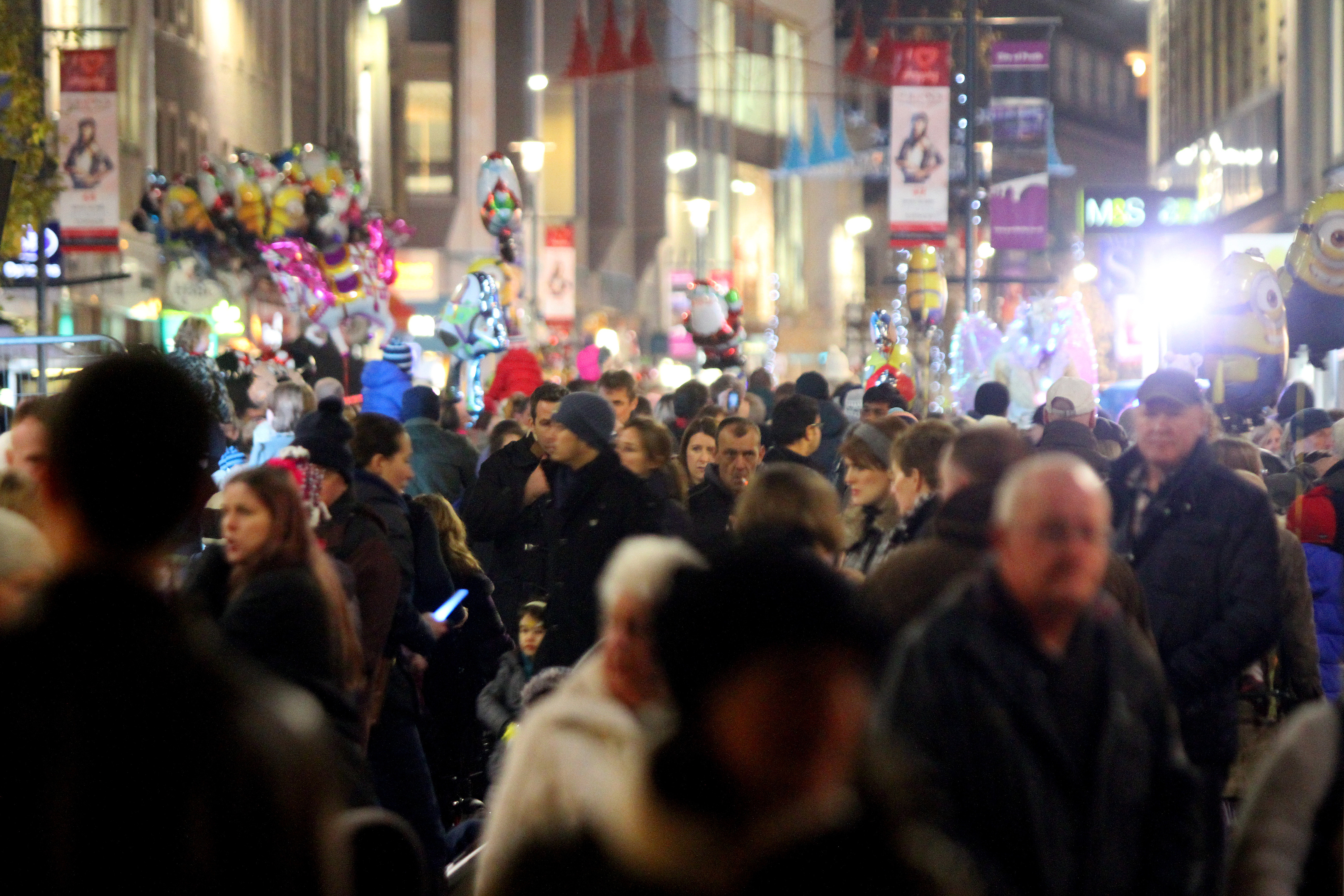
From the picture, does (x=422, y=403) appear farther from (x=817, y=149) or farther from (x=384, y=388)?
(x=817, y=149)

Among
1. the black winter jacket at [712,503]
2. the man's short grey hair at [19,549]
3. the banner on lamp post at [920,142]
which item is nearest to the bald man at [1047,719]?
the man's short grey hair at [19,549]

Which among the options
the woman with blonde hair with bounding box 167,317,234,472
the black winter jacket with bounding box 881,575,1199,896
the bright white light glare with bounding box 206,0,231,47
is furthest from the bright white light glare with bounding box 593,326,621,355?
the black winter jacket with bounding box 881,575,1199,896

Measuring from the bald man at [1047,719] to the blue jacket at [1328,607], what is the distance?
532 centimetres

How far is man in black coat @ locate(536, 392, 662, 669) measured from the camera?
735 cm

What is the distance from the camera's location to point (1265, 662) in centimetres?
852

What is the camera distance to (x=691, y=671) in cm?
253

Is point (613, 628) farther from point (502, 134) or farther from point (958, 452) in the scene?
point (502, 134)

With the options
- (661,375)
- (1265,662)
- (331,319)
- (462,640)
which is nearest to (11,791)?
(462,640)

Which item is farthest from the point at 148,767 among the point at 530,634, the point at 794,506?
the point at 530,634

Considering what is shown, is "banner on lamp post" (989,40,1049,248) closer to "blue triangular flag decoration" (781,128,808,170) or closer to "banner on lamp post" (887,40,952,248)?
"banner on lamp post" (887,40,952,248)

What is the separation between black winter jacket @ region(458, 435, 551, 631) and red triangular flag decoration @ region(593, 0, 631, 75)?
1758cm

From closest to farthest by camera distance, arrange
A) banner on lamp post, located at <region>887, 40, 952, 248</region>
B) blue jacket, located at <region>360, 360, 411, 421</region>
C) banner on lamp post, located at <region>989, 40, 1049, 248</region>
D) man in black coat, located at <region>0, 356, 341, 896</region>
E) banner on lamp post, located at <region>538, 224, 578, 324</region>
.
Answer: man in black coat, located at <region>0, 356, 341, 896</region> → blue jacket, located at <region>360, 360, 411, 421</region> → banner on lamp post, located at <region>887, 40, 952, 248</region> → banner on lamp post, located at <region>989, 40, 1049, 248</region> → banner on lamp post, located at <region>538, 224, 578, 324</region>

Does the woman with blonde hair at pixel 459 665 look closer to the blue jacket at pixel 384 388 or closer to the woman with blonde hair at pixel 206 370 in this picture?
the woman with blonde hair at pixel 206 370

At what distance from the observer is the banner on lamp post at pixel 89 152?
21312 mm
